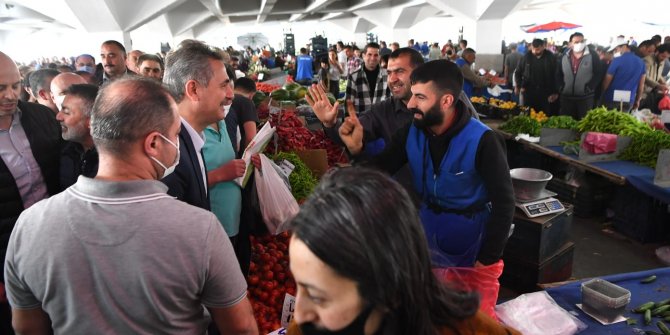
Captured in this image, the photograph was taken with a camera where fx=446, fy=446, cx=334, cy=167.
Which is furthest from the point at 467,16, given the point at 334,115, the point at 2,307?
the point at 2,307

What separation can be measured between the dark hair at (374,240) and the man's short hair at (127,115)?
737 millimetres

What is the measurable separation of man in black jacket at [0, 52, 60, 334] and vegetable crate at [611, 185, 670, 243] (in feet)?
17.6

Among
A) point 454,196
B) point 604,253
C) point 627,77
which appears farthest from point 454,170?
point 627,77

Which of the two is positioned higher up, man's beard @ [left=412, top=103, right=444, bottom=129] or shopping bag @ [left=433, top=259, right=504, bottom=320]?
man's beard @ [left=412, top=103, right=444, bottom=129]

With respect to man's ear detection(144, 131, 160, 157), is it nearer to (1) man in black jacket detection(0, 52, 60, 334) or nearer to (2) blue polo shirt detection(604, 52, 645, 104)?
(1) man in black jacket detection(0, 52, 60, 334)

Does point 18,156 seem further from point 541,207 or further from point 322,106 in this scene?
point 541,207

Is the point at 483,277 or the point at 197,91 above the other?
the point at 197,91

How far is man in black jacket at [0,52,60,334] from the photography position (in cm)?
229

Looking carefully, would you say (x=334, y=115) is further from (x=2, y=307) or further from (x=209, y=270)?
(x=2, y=307)

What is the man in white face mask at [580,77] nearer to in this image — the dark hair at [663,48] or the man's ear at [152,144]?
the dark hair at [663,48]

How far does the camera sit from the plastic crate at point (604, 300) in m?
2.18

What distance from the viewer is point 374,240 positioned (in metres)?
0.88

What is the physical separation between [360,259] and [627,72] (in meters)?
8.58

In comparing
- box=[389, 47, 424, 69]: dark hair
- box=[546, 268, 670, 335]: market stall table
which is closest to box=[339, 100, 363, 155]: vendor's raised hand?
box=[389, 47, 424, 69]: dark hair
